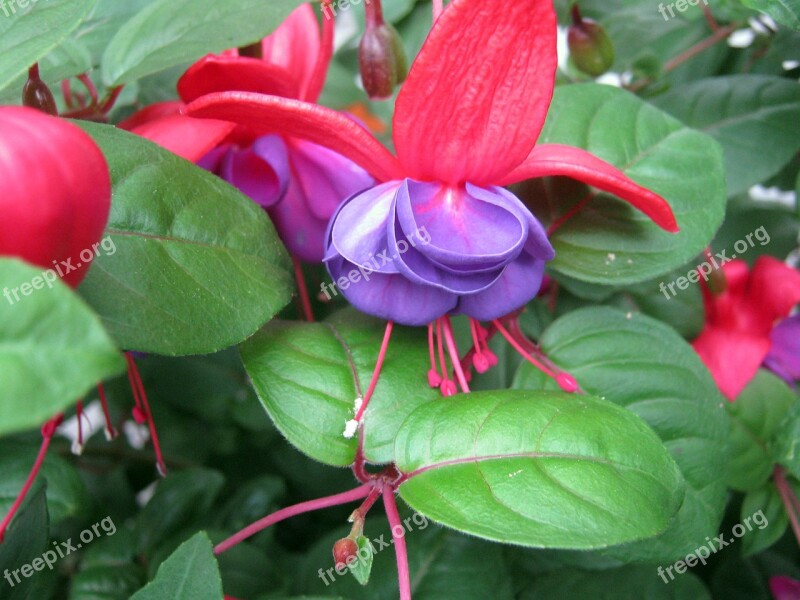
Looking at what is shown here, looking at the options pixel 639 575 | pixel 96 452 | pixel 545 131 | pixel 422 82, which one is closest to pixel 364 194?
pixel 422 82

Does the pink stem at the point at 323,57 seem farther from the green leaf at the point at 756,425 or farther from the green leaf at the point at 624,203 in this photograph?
the green leaf at the point at 756,425

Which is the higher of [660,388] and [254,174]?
[254,174]

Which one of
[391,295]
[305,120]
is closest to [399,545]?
[391,295]

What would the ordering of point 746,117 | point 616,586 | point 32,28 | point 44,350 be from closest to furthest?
1. point 44,350
2. point 32,28
3. point 616,586
4. point 746,117

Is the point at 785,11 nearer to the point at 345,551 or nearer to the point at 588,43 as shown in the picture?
the point at 588,43

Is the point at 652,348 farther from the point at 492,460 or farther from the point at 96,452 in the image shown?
the point at 96,452

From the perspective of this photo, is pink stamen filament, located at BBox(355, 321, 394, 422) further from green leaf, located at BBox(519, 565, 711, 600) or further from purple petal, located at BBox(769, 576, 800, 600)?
purple petal, located at BBox(769, 576, 800, 600)
